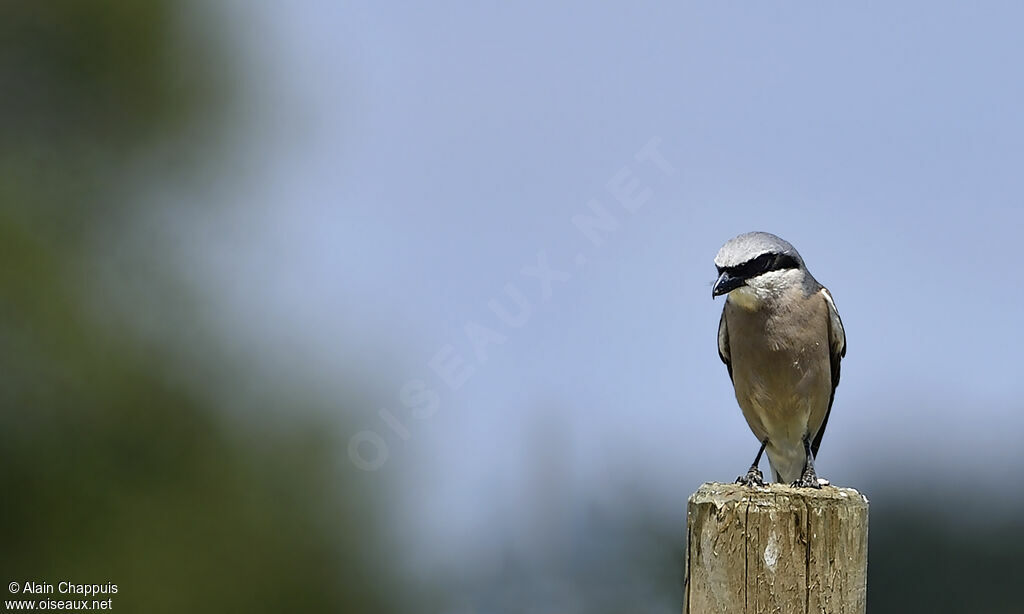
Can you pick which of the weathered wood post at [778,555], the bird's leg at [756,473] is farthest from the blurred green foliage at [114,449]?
the weathered wood post at [778,555]

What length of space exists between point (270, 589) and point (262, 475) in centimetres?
127

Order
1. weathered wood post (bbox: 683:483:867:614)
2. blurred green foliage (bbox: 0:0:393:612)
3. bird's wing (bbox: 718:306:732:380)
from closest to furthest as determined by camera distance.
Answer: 1. weathered wood post (bbox: 683:483:867:614)
2. bird's wing (bbox: 718:306:732:380)
3. blurred green foliage (bbox: 0:0:393:612)

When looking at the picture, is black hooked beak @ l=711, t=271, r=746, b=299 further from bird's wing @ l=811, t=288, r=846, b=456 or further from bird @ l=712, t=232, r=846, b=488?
bird's wing @ l=811, t=288, r=846, b=456

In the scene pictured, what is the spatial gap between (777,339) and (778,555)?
101 inches

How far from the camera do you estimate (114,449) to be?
1334 cm

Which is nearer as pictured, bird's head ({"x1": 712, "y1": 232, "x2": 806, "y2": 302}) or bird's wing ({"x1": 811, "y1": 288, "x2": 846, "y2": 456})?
bird's head ({"x1": 712, "y1": 232, "x2": 806, "y2": 302})

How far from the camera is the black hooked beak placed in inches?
Result: 252

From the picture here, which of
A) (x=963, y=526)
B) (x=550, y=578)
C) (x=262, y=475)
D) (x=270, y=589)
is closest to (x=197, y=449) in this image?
(x=262, y=475)

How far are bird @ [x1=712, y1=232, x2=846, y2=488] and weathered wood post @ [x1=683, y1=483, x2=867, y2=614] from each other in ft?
6.64

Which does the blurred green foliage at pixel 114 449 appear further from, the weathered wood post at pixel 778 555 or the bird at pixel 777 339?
the weathered wood post at pixel 778 555

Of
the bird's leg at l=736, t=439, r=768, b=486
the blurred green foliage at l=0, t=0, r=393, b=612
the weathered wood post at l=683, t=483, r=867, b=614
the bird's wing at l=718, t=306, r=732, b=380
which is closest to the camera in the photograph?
the weathered wood post at l=683, t=483, r=867, b=614

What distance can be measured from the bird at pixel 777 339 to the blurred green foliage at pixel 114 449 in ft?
24.6

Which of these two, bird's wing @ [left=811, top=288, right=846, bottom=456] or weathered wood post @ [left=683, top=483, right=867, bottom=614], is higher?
bird's wing @ [left=811, top=288, right=846, bottom=456]

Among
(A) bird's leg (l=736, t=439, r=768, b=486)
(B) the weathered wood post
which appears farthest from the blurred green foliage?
(B) the weathered wood post
